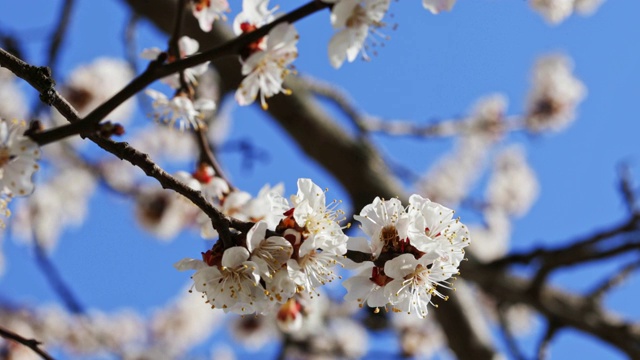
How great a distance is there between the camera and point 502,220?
227 inches

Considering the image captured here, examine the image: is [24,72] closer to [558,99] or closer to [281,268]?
[281,268]

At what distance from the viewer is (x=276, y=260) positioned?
101 cm

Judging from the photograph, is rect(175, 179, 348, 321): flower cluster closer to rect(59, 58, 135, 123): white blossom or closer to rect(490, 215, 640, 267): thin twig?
rect(490, 215, 640, 267): thin twig

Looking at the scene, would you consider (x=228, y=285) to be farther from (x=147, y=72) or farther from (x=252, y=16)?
(x=252, y=16)

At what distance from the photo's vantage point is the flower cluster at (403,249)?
3.32 feet

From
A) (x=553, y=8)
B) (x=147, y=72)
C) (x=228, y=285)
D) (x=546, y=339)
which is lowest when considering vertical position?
(x=228, y=285)

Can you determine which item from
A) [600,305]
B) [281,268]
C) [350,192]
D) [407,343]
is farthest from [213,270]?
[407,343]

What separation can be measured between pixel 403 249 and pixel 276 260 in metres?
Answer: 0.20

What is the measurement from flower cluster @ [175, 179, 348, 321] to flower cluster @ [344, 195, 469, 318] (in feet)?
0.17

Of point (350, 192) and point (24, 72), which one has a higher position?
point (350, 192)

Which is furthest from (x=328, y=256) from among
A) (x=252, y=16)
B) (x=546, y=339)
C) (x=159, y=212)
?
(x=159, y=212)

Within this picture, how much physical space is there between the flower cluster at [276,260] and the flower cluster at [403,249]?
0.17ft

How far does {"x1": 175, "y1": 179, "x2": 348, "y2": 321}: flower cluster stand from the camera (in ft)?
3.26

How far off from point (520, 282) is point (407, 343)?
1.52m
